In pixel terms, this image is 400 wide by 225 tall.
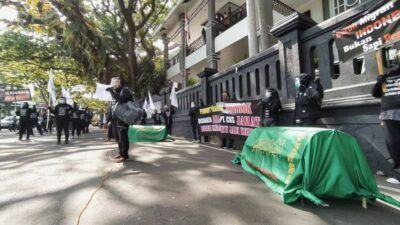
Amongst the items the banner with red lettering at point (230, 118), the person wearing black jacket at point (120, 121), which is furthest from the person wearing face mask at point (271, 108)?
the person wearing black jacket at point (120, 121)

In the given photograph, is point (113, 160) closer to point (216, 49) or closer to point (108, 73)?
point (216, 49)

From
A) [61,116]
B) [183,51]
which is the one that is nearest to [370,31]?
[61,116]

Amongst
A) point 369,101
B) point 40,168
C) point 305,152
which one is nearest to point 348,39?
point 369,101

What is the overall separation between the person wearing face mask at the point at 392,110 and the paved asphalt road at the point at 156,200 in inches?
20.1

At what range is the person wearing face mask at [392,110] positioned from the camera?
4.67 m

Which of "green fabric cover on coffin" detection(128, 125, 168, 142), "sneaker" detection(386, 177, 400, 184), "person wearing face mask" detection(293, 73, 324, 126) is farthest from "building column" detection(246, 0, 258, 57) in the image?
"sneaker" detection(386, 177, 400, 184)

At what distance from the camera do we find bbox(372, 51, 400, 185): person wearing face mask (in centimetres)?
467

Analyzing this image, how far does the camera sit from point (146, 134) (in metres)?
12.5

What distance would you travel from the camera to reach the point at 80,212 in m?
3.64

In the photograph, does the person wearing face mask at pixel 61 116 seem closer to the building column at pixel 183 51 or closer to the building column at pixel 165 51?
the building column at pixel 183 51

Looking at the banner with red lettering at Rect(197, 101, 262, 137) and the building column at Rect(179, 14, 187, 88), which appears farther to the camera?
the building column at Rect(179, 14, 187, 88)

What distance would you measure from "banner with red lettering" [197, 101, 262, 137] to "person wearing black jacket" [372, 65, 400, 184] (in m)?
3.38

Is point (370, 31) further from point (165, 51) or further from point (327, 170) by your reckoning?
point (165, 51)

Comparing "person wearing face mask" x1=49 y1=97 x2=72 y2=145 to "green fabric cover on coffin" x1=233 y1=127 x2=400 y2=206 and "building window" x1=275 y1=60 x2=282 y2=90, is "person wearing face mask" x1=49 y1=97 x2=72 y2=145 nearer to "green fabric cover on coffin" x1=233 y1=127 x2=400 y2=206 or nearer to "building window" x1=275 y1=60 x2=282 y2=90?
"building window" x1=275 y1=60 x2=282 y2=90
